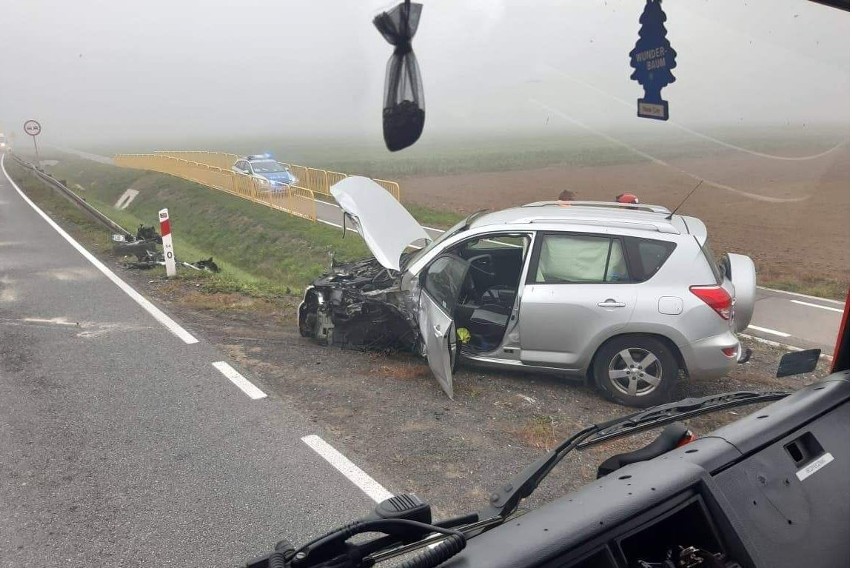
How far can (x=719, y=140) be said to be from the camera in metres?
4.15

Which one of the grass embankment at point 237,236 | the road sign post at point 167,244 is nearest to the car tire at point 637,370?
the grass embankment at point 237,236

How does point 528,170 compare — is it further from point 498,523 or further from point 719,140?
point 498,523

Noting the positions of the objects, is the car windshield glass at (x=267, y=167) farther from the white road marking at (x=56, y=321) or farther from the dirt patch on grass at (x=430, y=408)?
the dirt patch on grass at (x=430, y=408)

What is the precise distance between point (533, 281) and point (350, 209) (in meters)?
1.65

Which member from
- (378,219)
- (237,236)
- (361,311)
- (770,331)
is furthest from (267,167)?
(770,331)

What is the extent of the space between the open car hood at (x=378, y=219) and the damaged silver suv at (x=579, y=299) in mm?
13

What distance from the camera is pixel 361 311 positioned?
5934mm

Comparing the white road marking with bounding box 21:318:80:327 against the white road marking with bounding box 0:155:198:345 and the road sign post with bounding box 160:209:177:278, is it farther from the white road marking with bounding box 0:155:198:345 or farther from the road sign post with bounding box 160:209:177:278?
the road sign post with bounding box 160:209:177:278

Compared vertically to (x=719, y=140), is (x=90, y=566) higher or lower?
lower

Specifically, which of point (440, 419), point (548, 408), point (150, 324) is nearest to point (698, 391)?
point (548, 408)

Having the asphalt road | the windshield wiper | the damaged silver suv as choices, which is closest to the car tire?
the damaged silver suv

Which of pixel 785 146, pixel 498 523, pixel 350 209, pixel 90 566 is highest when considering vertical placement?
pixel 785 146

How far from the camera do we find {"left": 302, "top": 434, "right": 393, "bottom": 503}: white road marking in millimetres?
3756

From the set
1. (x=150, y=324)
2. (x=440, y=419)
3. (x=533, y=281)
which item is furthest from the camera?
(x=150, y=324)
